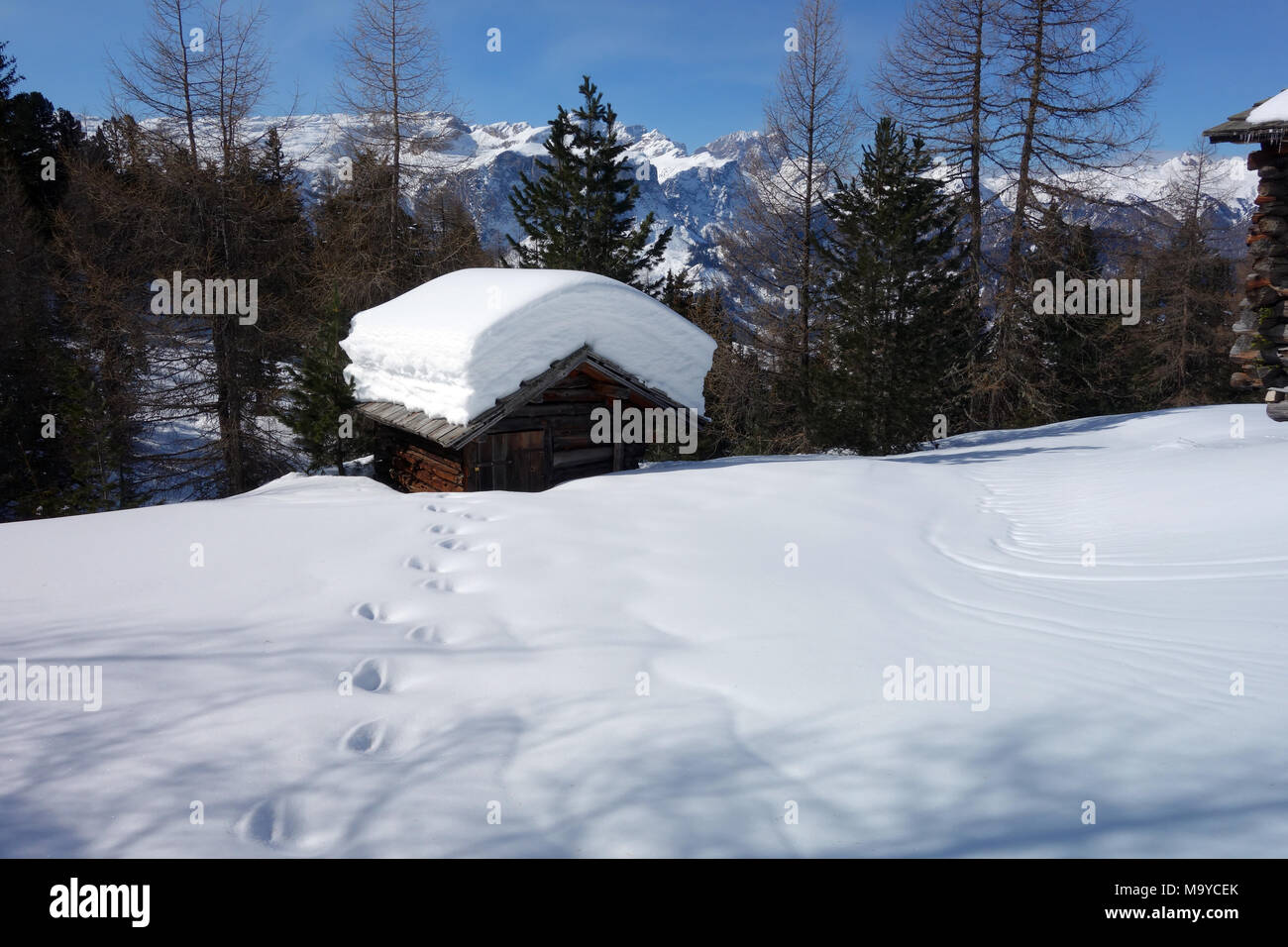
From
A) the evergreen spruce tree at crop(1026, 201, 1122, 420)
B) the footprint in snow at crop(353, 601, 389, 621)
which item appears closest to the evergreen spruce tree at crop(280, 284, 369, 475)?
the footprint in snow at crop(353, 601, 389, 621)

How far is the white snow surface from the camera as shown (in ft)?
27.6

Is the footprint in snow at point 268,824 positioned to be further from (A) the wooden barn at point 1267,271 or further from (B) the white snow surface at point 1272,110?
(B) the white snow surface at point 1272,110

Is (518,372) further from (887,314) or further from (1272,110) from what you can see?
(887,314)

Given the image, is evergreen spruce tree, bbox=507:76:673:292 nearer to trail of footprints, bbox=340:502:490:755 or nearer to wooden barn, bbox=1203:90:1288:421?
wooden barn, bbox=1203:90:1288:421

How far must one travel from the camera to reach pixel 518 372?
10.4m

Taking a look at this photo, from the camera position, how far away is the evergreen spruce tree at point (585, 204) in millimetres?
24469

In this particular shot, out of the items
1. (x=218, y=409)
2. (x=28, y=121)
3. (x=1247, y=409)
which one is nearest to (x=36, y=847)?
(x=1247, y=409)

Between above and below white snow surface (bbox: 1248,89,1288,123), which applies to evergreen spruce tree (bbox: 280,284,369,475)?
below

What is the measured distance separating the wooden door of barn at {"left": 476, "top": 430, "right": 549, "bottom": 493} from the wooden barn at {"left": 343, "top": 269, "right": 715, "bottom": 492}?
17 millimetres

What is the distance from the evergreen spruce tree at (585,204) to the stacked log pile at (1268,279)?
17.2m

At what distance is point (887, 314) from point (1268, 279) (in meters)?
8.55

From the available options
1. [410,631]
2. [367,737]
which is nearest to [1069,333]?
[410,631]

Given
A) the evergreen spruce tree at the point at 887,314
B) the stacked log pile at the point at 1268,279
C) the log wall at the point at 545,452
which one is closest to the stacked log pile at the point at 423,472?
the log wall at the point at 545,452

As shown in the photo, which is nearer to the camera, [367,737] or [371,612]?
[367,737]
